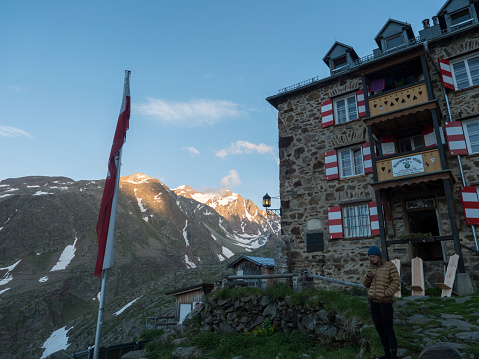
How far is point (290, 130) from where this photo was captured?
18594 millimetres

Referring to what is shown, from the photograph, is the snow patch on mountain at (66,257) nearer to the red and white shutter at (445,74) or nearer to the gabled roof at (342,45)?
the gabled roof at (342,45)

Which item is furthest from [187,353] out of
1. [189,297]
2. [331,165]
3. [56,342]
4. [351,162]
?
[56,342]

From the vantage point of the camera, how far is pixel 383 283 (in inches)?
222

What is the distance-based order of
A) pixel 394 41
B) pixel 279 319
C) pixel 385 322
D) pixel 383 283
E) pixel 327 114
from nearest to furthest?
pixel 385 322, pixel 383 283, pixel 279 319, pixel 394 41, pixel 327 114

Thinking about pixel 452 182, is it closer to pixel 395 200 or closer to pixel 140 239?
pixel 395 200

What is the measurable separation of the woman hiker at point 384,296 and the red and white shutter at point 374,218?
9285mm

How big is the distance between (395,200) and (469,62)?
646cm

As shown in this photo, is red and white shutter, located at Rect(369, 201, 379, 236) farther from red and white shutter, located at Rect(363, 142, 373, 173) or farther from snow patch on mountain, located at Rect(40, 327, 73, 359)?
snow patch on mountain, located at Rect(40, 327, 73, 359)

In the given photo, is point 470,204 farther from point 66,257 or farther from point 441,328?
point 66,257

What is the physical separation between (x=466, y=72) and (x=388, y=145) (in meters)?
4.16

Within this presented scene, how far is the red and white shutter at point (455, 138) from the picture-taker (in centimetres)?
1355

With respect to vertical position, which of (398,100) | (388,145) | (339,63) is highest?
(339,63)

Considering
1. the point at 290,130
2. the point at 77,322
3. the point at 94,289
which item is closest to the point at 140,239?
the point at 94,289

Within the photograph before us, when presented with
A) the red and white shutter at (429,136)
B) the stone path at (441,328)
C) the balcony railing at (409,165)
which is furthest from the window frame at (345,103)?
the stone path at (441,328)
